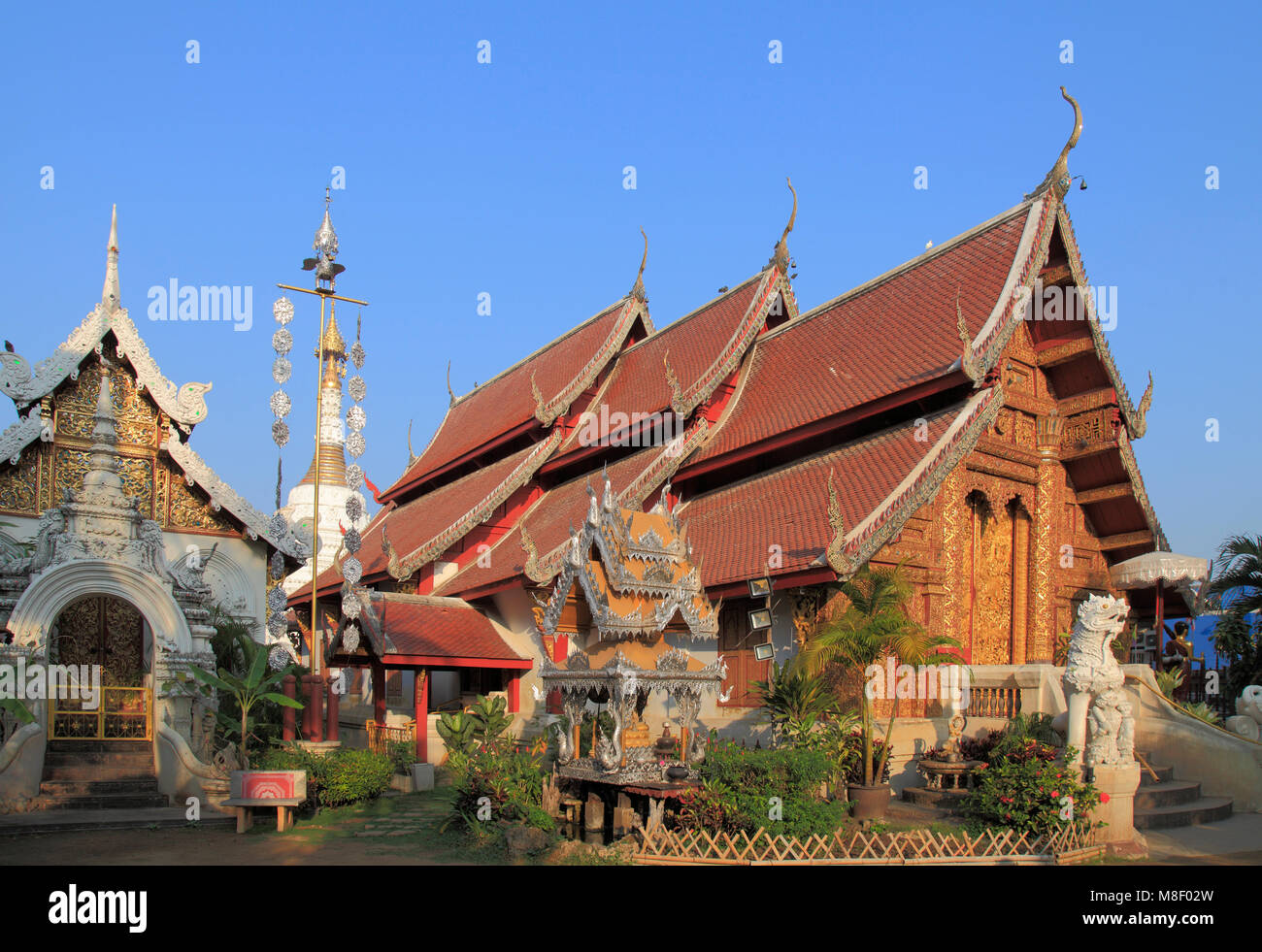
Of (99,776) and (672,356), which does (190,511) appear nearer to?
(99,776)

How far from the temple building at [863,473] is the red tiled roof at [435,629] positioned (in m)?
0.17

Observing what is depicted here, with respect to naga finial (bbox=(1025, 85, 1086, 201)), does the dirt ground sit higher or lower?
lower

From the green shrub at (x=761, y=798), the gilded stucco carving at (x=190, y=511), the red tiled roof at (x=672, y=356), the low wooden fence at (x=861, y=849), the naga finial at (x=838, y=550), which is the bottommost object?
the low wooden fence at (x=861, y=849)

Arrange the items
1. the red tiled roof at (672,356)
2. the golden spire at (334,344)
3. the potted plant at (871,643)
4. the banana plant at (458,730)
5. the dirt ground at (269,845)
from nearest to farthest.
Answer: the dirt ground at (269,845)
the potted plant at (871,643)
the banana plant at (458,730)
the red tiled roof at (672,356)
the golden spire at (334,344)

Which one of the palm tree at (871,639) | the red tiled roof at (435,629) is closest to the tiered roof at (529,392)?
the red tiled roof at (435,629)

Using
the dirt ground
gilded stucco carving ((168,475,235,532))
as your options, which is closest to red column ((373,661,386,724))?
gilded stucco carving ((168,475,235,532))

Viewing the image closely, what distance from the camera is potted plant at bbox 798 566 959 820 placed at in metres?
11.3

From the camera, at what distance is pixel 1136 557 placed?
17062 millimetres

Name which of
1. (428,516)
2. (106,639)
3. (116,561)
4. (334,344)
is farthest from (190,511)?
(334,344)

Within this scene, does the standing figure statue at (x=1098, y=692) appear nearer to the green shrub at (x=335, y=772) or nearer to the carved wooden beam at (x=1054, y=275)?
the carved wooden beam at (x=1054, y=275)

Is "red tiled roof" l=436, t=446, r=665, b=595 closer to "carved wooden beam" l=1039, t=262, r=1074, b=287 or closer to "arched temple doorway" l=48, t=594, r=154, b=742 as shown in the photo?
"arched temple doorway" l=48, t=594, r=154, b=742

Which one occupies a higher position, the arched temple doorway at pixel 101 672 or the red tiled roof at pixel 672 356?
the red tiled roof at pixel 672 356

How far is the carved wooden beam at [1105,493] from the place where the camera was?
55.9 ft

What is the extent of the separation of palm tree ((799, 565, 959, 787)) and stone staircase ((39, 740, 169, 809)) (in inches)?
330
